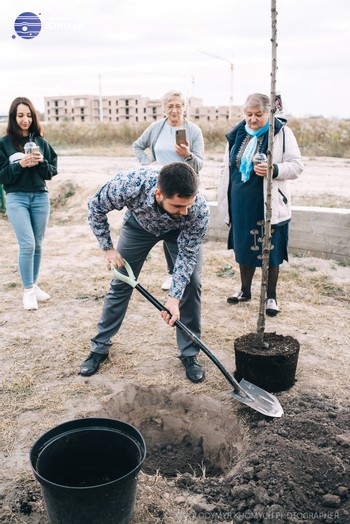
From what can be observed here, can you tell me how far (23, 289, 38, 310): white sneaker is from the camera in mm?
4941

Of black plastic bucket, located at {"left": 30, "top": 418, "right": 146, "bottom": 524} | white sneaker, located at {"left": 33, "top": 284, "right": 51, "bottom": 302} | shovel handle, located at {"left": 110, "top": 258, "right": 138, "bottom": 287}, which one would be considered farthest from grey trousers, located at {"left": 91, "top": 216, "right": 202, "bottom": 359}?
white sneaker, located at {"left": 33, "top": 284, "right": 51, "bottom": 302}

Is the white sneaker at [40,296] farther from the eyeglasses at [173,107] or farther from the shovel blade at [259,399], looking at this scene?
the shovel blade at [259,399]

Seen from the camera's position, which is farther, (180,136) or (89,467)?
(180,136)

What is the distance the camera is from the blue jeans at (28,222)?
4695mm

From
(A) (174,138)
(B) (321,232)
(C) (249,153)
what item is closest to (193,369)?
(C) (249,153)

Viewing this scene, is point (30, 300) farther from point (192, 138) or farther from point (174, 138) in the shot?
point (192, 138)

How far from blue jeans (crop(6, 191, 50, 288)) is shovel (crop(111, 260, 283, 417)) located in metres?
1.69

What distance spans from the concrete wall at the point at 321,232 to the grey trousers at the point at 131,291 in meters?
2.95

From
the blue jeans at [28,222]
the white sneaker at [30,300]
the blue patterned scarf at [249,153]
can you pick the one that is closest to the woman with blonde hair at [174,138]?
the blue patterned scarf at [249,153]

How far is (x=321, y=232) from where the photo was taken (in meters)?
6.19

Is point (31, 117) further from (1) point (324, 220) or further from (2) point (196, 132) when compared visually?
(1) point (324, 220)

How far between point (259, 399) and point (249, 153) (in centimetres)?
195

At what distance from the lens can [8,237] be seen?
797cm

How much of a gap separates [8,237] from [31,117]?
145 inches
